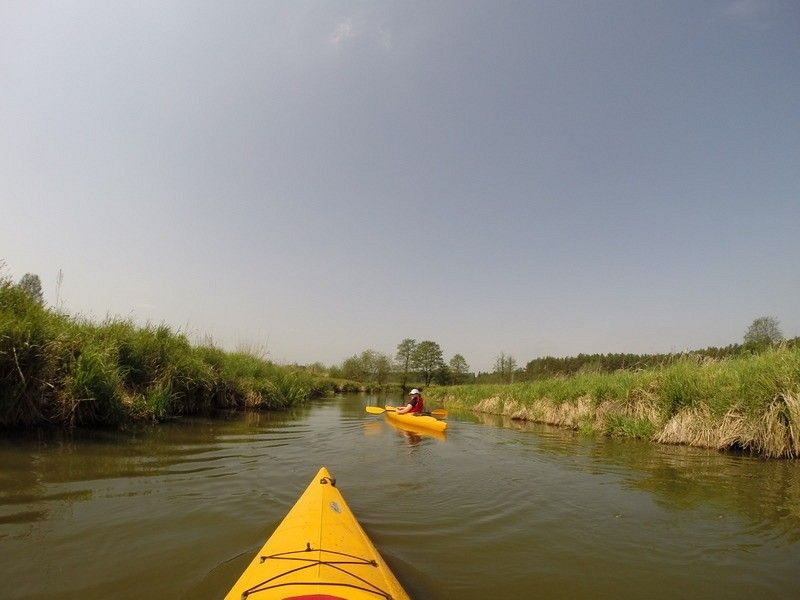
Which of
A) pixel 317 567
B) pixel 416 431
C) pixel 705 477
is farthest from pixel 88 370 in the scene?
pixel 705 477

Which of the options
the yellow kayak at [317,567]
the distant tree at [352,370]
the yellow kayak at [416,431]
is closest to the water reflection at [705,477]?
the yellow kayak at [416,431]

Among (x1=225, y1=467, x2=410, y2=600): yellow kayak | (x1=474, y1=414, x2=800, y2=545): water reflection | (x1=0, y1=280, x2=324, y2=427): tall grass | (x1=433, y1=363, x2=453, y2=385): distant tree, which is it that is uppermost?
(x1=0, y1=280, x2=324, y2=427): tall grass

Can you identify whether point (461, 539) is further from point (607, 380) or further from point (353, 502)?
point (607, 380)

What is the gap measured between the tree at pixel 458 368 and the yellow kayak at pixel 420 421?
190ft

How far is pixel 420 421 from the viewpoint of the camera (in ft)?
41.2

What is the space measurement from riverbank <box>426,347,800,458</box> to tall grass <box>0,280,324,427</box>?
11128mm

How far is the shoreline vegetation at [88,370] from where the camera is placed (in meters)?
6.19

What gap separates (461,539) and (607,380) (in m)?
10.3

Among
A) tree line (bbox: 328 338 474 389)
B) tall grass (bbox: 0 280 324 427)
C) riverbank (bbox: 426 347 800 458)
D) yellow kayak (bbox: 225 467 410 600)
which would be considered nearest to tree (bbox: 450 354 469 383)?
tree line (bbox: 328 338 474 389)

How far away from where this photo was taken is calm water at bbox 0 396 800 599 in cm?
290

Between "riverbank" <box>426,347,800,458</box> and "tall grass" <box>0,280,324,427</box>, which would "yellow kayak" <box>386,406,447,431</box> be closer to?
"riverbank" <box>426,347,800,458</box>

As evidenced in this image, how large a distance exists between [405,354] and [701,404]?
65.2m

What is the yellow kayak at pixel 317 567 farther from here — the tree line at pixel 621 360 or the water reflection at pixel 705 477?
the tree line at pixel 621 360

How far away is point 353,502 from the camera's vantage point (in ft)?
16.2
